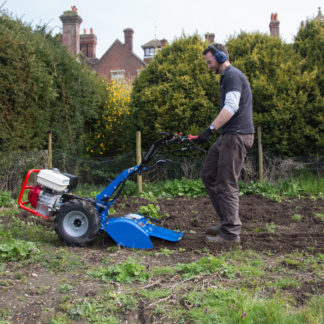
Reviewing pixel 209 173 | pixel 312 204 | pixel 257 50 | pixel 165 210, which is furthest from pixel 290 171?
pixel 209 173

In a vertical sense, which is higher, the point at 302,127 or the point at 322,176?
the point at 302,127

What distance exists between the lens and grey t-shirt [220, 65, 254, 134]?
406 centimetres

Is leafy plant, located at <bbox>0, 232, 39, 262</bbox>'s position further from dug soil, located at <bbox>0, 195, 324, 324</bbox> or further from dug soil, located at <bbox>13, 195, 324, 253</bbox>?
dug soil, located at <bbox>13, 195, 324, 253</bbox>

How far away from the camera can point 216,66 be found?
169 inches

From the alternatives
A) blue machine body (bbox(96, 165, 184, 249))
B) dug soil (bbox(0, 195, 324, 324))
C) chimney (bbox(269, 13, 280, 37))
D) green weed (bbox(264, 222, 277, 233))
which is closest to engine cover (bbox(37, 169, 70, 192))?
blue machine body (bbox(96, 165, 184, 249))

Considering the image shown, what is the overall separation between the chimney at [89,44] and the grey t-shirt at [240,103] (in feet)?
98.2

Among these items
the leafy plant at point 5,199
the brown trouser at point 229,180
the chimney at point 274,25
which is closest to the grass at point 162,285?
the brown trouser at point 229,180

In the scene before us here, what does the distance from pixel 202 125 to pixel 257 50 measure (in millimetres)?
2242

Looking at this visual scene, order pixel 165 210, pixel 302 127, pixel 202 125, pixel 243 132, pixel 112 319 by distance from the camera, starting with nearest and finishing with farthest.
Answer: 1. pixel 112 319
2. pixel 243 132
3. pixel 165 210
4. pixel 302 127
5. pixel 202 125

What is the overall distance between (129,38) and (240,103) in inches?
1303

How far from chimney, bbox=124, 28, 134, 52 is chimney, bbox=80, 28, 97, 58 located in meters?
3.32

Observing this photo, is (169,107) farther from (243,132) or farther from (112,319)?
(112,319)

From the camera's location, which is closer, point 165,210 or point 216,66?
point 216,66

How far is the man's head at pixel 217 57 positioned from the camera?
166 inches
